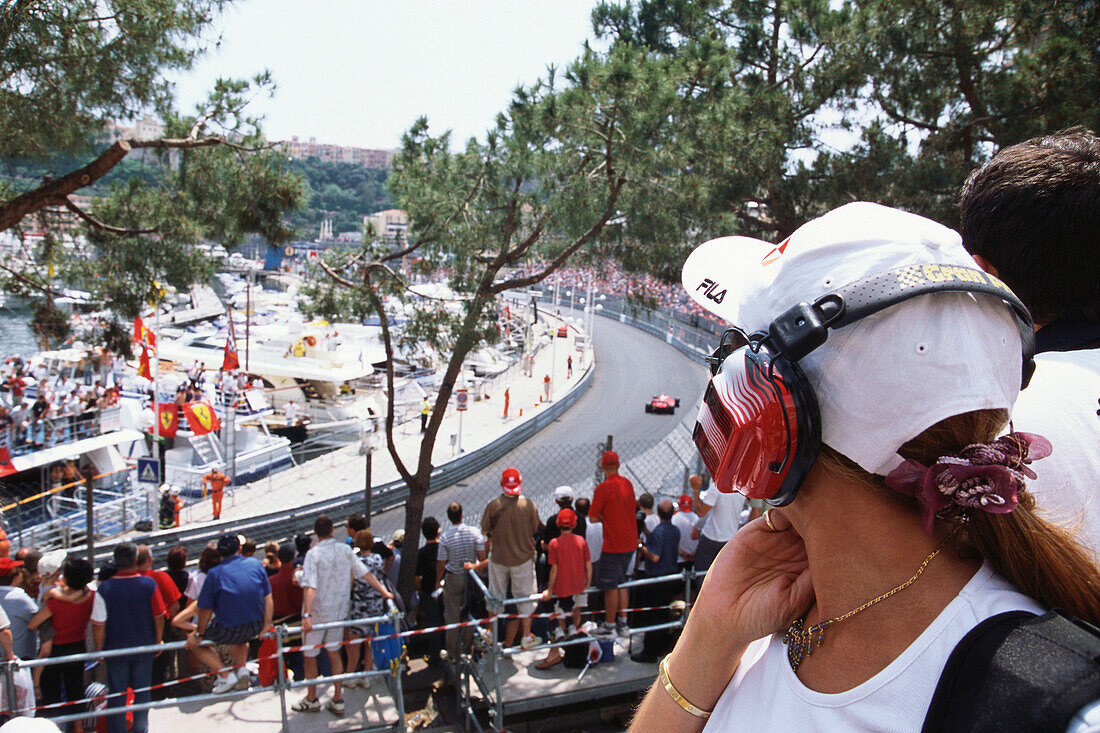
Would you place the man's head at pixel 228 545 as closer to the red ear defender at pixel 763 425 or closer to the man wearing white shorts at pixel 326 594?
the man wearing white shorts at pixel 326 594

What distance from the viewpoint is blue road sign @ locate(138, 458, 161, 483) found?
15.2m

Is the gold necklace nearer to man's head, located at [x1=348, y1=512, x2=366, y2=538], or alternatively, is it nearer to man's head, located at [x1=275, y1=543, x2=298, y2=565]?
man's head, located at [x1=275, y1=543, x2=298, y2=565]

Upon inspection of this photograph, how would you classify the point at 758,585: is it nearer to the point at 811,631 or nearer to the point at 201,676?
the point at 811,631

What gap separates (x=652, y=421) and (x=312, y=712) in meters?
20.5

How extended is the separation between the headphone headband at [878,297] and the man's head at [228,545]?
5480 millimetres

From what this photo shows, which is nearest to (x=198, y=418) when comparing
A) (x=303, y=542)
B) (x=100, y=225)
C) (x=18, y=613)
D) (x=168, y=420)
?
(x=168, y=420)

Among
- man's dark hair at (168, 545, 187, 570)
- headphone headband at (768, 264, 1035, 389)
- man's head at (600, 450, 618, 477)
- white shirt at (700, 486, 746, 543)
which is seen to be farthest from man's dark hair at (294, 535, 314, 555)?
headphone headband at (768, 264, 1035, 389)

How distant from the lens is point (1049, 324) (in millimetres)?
1436

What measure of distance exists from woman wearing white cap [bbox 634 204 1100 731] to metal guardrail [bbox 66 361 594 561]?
12.4 meters

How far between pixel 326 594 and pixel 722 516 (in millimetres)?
3394

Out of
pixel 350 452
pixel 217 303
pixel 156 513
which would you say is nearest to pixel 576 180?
pixel 156 513

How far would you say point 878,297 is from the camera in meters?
0.80

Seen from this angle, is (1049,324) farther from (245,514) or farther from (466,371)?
(466,371)

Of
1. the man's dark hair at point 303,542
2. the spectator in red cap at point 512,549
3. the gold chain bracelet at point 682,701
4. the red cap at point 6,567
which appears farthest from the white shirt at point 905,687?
the man's dark hair at point 303,542
